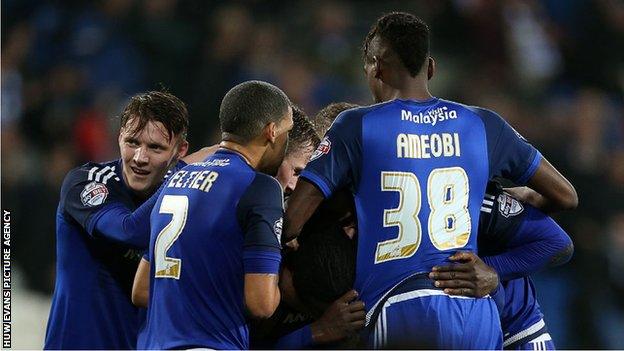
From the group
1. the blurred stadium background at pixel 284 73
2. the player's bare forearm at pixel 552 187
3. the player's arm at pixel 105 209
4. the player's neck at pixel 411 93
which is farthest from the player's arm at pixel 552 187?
the blurred stadium background at pixel 284 73

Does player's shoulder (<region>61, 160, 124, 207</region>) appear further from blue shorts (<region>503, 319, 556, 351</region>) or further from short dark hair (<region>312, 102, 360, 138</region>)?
blue shorts (<region>503, 319, 556, 351</region>)

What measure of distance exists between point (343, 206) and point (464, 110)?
592 mm

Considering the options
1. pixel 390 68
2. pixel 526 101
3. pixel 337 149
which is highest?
pixel 526 101

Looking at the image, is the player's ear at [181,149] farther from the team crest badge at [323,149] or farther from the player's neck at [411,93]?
the player's neck at [411,93]

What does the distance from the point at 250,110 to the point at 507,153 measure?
39.8 inches

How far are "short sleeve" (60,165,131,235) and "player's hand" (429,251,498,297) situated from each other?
1.38 meters

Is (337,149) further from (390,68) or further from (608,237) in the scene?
(608,237)

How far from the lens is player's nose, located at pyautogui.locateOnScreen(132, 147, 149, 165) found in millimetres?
4020

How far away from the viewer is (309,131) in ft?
13.7

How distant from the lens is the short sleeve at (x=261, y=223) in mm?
3172

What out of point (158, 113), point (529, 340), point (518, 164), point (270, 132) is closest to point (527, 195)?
point (518, 164)

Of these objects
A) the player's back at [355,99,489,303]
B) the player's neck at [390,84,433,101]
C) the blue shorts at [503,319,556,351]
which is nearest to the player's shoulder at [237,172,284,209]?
the player's back at [355,99,489,303]

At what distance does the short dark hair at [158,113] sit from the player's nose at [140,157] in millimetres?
92

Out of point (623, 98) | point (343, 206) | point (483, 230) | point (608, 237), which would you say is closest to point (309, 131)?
point (343, 206)
